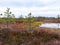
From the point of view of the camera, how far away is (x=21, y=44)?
31.1ft

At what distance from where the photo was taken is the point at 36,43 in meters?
10.3

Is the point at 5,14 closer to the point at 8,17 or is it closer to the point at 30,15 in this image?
the point at 8,17

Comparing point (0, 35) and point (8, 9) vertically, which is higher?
point (8, 9)

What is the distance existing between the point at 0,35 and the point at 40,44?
6655mm

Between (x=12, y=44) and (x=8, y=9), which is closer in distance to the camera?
(x=12, y=44)

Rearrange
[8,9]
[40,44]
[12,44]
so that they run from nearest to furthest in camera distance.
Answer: [12,44] < [40,44] < [8,9]

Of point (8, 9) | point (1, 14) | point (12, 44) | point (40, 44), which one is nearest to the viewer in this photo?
point (12, 44)

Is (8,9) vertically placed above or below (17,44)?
above

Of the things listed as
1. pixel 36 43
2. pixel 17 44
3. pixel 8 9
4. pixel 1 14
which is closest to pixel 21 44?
pixel 17 44

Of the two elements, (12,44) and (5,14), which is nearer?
(12,44)

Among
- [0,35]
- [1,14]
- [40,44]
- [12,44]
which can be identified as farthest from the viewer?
[1,14]

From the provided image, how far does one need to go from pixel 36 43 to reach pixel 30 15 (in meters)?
13.2

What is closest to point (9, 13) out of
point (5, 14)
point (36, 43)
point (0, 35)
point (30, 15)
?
point (5, 14)

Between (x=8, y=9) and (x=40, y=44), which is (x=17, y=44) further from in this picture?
(x=8, y=9)
